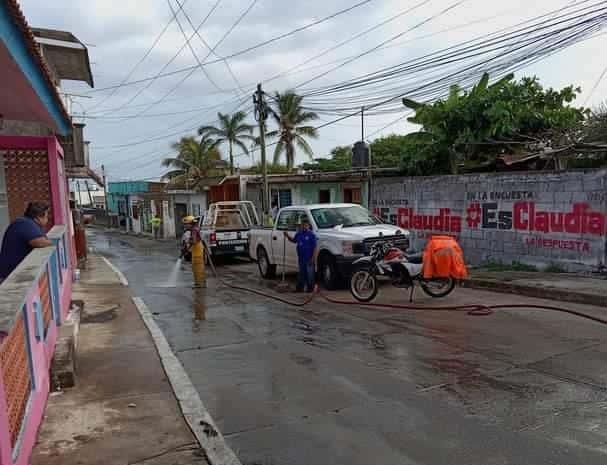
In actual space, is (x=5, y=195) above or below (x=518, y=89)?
below

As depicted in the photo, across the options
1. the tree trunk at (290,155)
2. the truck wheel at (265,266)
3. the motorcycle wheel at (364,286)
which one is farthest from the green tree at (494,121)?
the tree trunk at (290,155)

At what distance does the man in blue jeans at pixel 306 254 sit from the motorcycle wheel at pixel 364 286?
1.69 metres

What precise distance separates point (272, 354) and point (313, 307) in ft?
10.5

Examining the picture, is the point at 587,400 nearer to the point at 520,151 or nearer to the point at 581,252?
the point at 581,252

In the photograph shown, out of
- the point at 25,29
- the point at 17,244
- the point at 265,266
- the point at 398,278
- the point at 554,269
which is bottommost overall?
the point at 265,266

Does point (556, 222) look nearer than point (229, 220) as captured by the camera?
Yes

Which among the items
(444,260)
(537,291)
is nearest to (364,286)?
(444,260)

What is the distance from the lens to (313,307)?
955 cm

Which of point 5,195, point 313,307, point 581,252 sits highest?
point 5,195

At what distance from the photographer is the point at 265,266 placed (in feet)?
47.4

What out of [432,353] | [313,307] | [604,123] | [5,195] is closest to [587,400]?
[432,353]

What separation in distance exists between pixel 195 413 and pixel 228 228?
14.4 metres

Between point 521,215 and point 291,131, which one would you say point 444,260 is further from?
point 291,131

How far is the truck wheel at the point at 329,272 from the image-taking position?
1130cm
